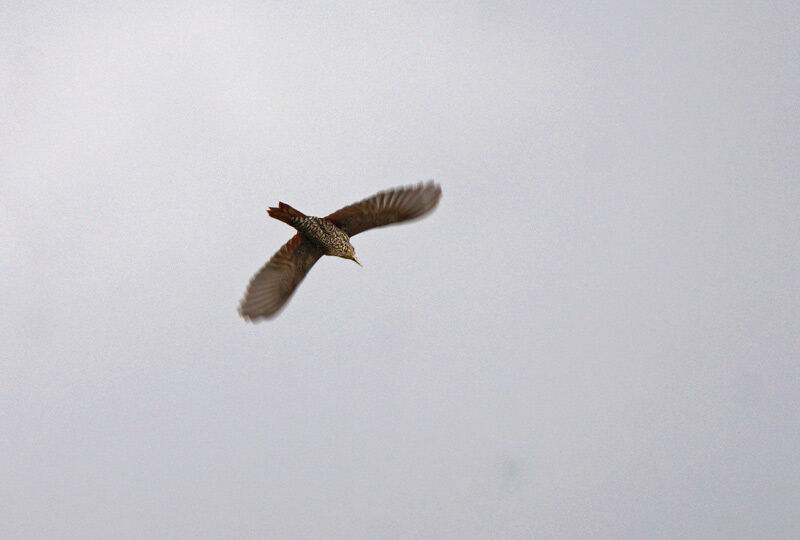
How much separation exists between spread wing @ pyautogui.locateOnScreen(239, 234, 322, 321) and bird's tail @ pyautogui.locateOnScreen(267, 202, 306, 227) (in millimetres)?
1269

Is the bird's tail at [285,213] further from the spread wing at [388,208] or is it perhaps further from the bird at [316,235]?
the spread wing at [388,208]

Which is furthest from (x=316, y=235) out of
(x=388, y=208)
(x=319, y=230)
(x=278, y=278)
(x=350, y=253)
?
(x=388, y=208)

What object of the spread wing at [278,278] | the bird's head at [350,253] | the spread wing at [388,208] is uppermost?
the spread wing at [388,208]

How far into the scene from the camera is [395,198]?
2373cm

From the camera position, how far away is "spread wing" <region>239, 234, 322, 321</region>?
2597cm

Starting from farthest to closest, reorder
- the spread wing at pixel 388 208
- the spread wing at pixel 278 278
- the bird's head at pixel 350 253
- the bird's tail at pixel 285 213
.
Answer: the bird's head at pixel 350 253 < the spread wing at pixel 278 278 < the bird's tail at pixel 285 213 < the spread wing at pixel 388 208

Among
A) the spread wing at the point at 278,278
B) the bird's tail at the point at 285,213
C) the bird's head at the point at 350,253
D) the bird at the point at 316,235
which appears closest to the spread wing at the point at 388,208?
the bird at the point at 316,235

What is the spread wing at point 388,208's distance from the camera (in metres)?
23.3

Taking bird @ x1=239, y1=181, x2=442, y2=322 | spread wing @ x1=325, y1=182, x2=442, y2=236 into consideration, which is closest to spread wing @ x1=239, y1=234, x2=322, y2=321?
bird @ x1=239, y1=181, x2=442, y2=322

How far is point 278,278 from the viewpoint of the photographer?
26719mm

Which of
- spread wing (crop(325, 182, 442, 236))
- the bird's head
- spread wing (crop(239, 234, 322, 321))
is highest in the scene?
spread wing (crop(325, 182, 442, 236))

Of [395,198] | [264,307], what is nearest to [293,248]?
[264,307]

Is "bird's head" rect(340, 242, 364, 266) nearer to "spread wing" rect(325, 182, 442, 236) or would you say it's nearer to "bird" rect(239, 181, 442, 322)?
"bird" rect(239, 181, 442, 322)

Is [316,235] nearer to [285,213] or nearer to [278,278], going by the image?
[285,213]
